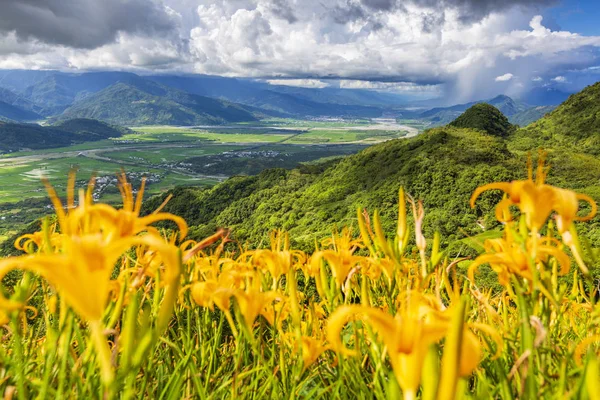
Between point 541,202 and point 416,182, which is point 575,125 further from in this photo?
point 541,202

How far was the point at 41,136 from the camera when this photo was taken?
162m

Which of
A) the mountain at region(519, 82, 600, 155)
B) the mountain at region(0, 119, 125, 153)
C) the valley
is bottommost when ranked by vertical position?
the valley

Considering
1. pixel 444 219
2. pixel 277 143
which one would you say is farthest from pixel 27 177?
pixel 444 219

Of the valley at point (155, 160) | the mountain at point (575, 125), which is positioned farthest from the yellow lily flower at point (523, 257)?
the valley at point (155, 160)

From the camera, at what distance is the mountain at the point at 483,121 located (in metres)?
50.7

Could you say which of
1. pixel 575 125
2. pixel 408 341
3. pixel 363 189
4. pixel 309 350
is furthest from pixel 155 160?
pixel 408 341

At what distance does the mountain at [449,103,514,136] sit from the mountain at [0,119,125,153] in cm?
16095

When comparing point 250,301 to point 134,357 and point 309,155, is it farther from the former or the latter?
point 309,155

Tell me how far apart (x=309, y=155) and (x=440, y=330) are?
452ft

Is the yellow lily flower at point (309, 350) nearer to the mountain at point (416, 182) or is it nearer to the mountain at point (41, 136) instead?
the mountain at point (416, 182)

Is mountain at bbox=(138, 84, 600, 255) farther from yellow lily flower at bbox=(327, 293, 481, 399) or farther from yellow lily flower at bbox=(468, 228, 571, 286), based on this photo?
yellow lily flower at bbox=(327, 293, 481, 399)

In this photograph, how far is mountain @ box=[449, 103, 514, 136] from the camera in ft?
166

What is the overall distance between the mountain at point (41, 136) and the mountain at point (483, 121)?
528 feet

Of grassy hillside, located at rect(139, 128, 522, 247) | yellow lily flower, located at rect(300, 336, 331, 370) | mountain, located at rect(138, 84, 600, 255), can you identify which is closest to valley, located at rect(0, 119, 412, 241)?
grassy hillside, located at rect(139, 128, 522, 247)
